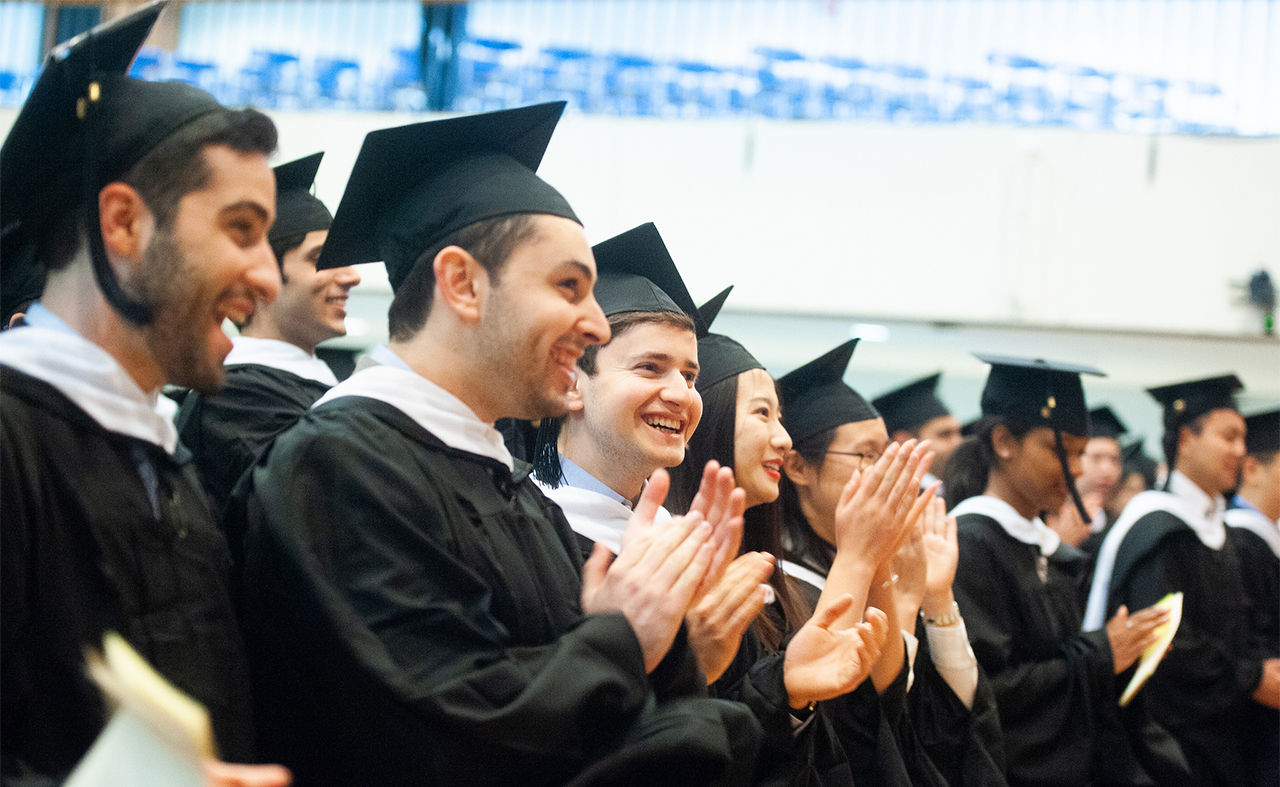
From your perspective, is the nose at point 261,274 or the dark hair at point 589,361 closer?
the nose at point 261,274

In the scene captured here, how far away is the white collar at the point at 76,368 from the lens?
4.86 feet

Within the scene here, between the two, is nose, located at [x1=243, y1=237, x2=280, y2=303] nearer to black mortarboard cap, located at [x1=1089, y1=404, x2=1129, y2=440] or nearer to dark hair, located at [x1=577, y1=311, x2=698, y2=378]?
dark hair, located at [x1=577, y1=311, x2=698, y2=378]

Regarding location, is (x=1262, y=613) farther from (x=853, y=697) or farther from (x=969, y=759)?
(x=853, y=697)

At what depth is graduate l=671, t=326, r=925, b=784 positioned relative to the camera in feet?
8.83

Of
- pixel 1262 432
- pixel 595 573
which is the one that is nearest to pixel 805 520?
pixel 595 573

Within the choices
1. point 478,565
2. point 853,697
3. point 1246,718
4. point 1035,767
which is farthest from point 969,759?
point 1246,718

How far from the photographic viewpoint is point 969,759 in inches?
140

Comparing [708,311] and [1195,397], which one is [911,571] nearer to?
[708,311]

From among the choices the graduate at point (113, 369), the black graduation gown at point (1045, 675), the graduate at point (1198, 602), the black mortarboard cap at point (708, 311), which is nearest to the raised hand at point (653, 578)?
the graduate at point (113, 369)

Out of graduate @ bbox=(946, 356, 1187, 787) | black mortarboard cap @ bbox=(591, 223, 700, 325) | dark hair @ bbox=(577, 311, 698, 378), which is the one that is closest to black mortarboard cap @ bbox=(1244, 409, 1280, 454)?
graduate @ bbox=(946, 356, 1187, 787)

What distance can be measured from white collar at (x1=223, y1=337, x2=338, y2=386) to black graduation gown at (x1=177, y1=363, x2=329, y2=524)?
40 millimetres

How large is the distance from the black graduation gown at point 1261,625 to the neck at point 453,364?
486 centimetres

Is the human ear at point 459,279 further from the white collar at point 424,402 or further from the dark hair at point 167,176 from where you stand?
the dark hair at point 167,176

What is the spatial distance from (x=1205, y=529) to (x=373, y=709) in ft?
16.5
